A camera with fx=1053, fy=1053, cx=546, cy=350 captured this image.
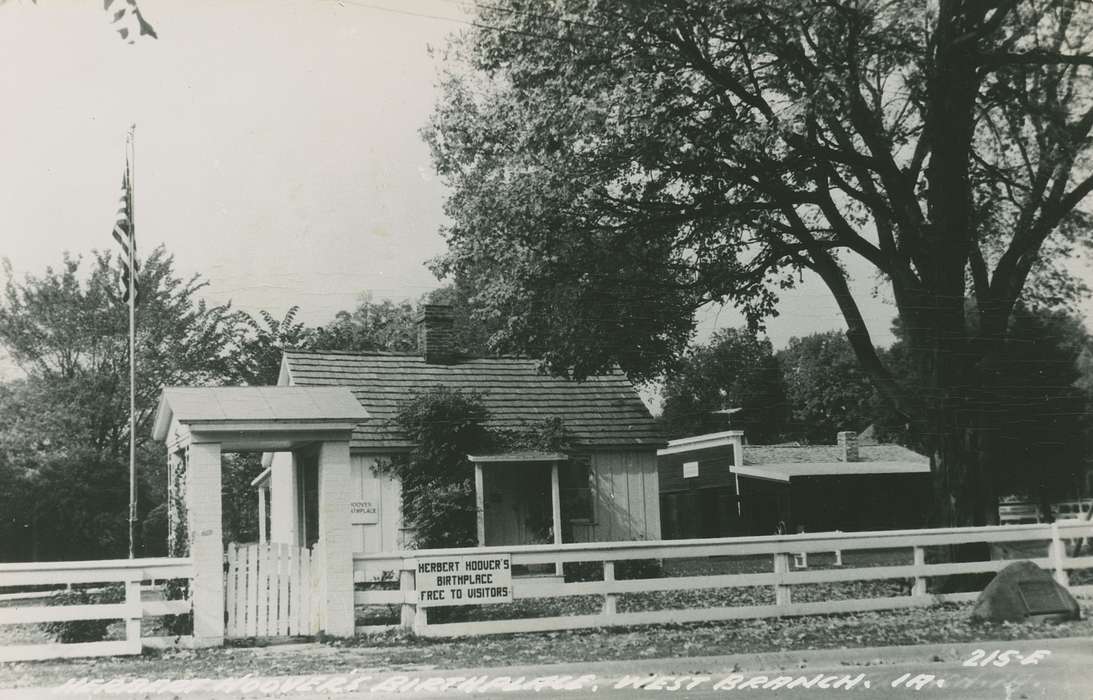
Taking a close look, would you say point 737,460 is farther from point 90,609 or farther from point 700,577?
point 90,609

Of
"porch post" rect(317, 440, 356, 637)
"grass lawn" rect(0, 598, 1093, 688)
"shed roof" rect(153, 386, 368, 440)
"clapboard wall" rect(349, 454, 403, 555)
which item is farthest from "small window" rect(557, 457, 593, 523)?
"porch post" rect(317, 440, 356, 637)

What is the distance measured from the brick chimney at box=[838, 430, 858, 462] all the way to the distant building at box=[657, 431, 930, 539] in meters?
0.04

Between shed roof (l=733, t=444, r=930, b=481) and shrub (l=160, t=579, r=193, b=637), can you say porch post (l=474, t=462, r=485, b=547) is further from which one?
shed roof (l=733, t=444, r=930, b=481)

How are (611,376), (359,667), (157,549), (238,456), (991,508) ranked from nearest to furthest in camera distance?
(359,667) → (991,508) → (611,376) → (157,549) → (238,456)

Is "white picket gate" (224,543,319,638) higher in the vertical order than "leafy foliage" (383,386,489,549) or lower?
lower

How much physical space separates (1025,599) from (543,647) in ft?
18.9

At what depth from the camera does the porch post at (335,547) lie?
12680 millimetres

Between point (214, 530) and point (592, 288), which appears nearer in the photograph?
point (214, 530)

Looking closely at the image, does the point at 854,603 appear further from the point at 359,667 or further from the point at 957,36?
the point at 957,36

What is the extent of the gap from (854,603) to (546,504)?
33.4 ft

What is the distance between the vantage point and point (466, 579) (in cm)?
1281

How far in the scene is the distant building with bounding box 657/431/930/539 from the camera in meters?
36.1

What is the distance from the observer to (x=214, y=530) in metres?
12.4

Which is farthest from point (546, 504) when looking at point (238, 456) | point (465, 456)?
point (238, 456)
